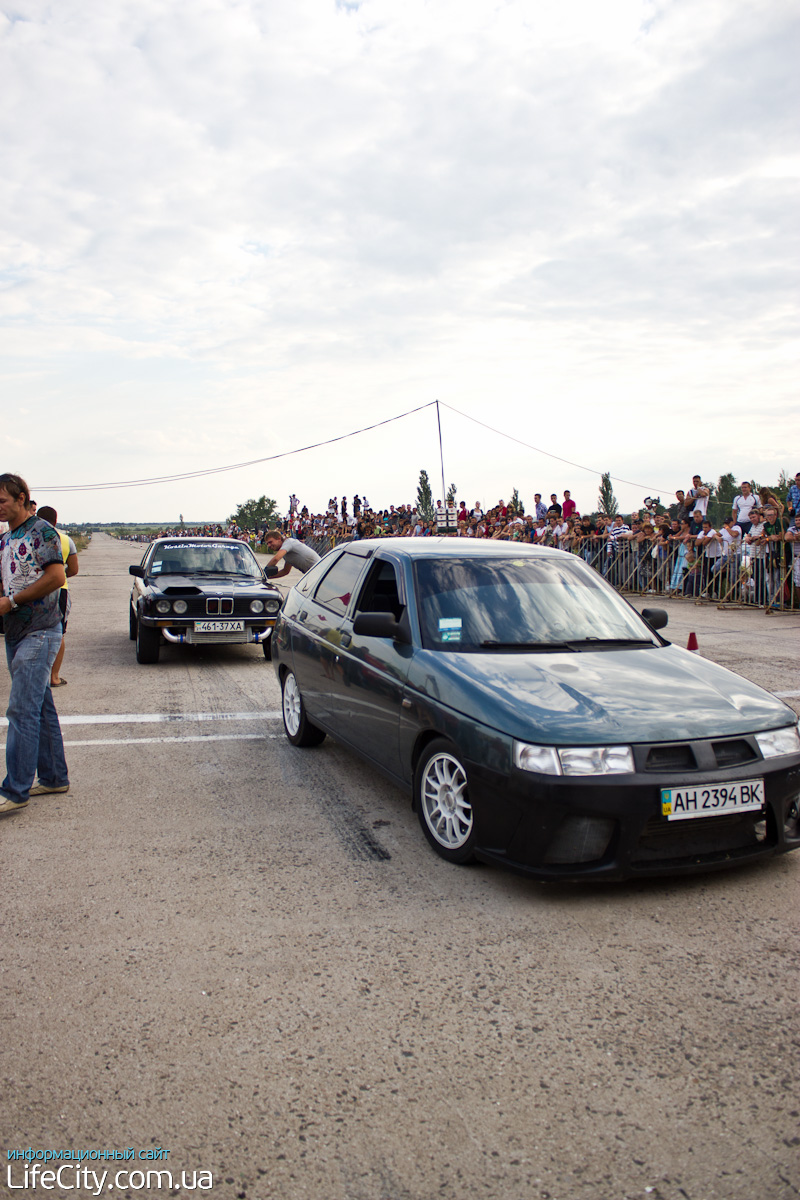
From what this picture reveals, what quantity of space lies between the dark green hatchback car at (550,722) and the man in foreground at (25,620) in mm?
1664

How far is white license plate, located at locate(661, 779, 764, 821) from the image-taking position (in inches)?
131

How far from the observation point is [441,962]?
306 centimetres

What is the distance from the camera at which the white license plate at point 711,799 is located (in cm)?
332

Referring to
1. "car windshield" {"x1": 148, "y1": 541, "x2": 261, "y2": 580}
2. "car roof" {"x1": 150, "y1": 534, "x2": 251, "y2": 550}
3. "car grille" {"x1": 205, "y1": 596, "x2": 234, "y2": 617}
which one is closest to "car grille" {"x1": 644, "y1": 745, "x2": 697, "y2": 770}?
"car grille" {"x1": 205, "y1": 596, "x2": 234, "y2": 617}

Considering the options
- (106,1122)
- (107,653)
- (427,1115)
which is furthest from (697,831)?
(107,653)

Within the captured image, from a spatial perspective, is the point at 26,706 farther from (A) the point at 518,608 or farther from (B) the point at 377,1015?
(B) the point at 377,1015

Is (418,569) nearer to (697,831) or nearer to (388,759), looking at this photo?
(388,759)

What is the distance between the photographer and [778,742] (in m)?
3.65

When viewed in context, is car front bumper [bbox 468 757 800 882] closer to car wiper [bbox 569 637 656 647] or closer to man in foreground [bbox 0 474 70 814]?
car wiper [bbox 569 637 656 647]

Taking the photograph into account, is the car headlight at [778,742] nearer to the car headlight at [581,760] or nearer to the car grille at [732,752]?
the car grille at [732,752]

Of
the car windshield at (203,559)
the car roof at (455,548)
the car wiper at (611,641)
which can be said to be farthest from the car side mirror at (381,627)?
the car windshield at (203,559)

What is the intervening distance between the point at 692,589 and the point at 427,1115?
643 inches

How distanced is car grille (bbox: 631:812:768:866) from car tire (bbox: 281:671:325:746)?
2950 mm

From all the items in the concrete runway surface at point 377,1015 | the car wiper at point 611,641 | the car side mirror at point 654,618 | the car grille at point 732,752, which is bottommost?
the concrete runway surface at point 377,1015
